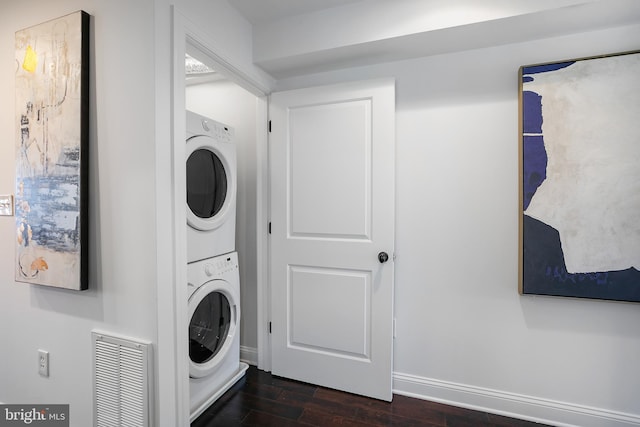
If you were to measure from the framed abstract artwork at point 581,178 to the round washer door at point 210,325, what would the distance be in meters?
1.81

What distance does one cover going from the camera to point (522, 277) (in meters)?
1.68

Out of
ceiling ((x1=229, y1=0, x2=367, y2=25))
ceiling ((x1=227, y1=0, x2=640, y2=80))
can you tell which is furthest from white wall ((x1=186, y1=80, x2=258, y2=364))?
ceiling ((x1=229, y1=0, x2=367, y2=25))

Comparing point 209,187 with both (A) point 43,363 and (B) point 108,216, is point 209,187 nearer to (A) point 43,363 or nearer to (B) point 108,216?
(B) point 108,216

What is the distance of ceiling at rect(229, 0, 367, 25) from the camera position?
1.72 metres

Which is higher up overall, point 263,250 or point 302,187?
point 302,187

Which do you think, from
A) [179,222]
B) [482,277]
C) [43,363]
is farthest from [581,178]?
[43,363]

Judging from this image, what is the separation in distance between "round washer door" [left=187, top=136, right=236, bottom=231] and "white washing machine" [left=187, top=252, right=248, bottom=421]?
27 cm

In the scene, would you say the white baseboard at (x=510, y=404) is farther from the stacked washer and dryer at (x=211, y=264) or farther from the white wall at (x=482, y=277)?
the stacked washer and dryer at (x=211, y=264)

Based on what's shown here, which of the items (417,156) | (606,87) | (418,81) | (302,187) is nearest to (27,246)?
(302,187)

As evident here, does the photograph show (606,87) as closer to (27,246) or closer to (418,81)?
(418,81)

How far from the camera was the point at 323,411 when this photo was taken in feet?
5.87

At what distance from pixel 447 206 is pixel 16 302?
252cm

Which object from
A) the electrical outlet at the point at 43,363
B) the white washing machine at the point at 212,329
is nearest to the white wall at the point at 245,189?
the white washing machine at the point at 212,329

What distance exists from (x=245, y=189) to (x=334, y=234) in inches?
34.0
